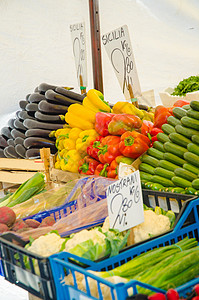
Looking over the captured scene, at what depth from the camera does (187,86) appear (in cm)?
443

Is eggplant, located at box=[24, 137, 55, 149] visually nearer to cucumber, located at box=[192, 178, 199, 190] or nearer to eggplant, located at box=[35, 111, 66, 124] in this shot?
eggplant, located at box=[35, 111, 66, 124]

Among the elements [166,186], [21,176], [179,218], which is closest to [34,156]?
[21,176]

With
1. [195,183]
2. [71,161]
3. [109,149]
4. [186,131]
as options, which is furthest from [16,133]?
[195,183]

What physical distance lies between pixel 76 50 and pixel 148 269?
2.45m

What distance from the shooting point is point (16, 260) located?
1.35 meters

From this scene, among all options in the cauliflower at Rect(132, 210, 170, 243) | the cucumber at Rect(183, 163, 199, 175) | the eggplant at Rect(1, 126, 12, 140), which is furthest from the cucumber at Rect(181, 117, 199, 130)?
the eggplant at Rect(1, 126, 12, 140)

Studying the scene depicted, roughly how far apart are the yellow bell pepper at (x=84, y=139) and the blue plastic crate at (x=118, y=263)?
49.2 inches

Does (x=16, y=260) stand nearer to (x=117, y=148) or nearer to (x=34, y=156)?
(x=117, y=148)

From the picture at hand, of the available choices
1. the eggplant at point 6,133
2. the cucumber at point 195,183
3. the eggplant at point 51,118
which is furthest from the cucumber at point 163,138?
the eggplant at point 6,133

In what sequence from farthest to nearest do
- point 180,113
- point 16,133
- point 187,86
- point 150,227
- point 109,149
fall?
point 187,86
point 16,133
point 109,149
point 180,113
point 150,227

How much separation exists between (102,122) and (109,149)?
0.88ft

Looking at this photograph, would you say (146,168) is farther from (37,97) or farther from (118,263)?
(37,97)

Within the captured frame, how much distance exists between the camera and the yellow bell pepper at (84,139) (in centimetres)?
272

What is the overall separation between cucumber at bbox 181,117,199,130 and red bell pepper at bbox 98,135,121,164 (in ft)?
1.70
